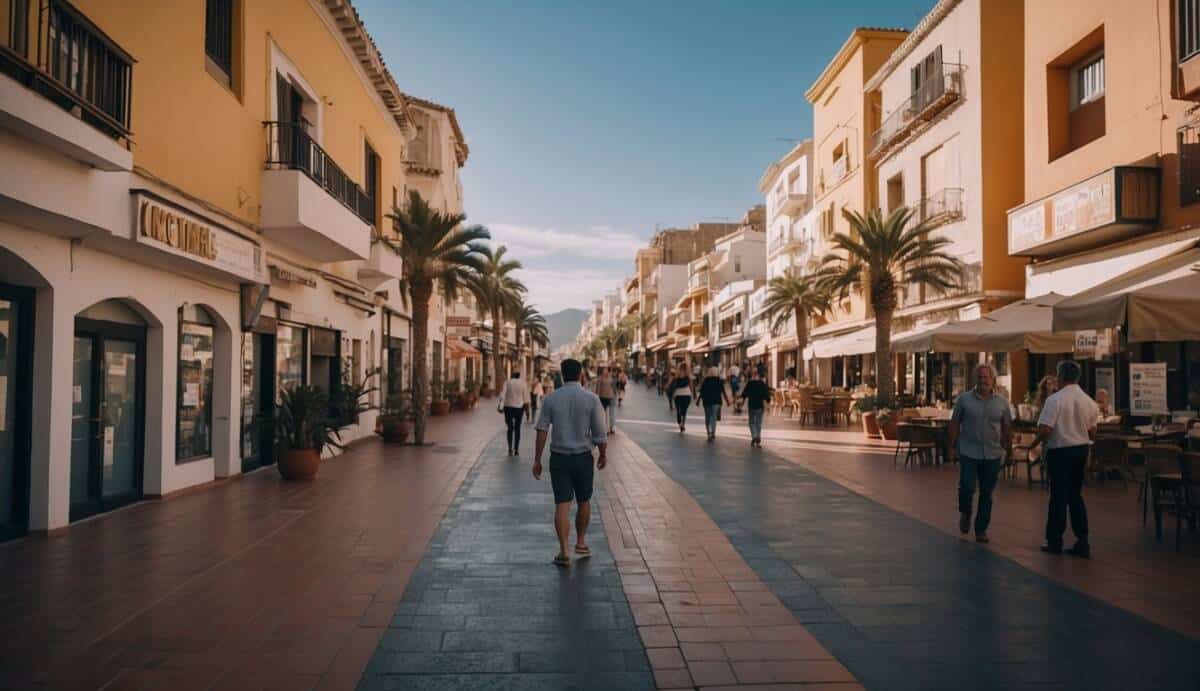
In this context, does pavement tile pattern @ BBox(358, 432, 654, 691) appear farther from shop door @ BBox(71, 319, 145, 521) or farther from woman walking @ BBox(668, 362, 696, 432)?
woman walking @ BBox(668, 362, 696, 432)

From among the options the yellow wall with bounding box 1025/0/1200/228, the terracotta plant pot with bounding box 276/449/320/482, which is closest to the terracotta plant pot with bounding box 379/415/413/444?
the terracotta plant pot with bounding box 276/449/320/482

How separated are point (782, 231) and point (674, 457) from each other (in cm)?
3346

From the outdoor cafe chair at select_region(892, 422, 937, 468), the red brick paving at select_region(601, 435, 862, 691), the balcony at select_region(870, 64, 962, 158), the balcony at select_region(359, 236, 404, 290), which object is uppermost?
the balcony at select_region(870, 64, 962, 158)

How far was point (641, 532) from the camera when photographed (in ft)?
26.8

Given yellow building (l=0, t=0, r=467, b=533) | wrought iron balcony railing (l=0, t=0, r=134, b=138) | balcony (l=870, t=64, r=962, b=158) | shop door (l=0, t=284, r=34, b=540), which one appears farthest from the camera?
balcony (l=870, t=64, r=962, b=158)

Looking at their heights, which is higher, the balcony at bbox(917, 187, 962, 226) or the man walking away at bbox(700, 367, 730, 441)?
the balcony at bbox(917, 187, 962, 226)

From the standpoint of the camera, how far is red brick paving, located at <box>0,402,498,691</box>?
14.5ft

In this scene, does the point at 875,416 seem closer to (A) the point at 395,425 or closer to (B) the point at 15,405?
(A) the point at 395,425

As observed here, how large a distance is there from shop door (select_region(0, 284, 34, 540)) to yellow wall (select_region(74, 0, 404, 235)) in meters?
2.12

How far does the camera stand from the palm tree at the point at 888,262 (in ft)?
67.3

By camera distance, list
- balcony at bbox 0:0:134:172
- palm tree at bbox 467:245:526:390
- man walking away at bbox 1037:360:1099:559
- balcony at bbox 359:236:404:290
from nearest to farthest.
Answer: balcony at bbox 0:0:134:172 < man walking away at bbox 1037:360:1099:559 < balcony at bbox 359:236:404:290 < palm tree at bbox 467:245:526:390

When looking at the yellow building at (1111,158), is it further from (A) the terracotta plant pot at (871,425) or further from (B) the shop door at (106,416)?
(B) the shop door at (106,416)

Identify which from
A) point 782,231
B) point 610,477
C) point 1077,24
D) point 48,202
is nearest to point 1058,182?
point 1077,24

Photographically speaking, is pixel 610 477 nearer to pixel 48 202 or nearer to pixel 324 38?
pixel 48 202
